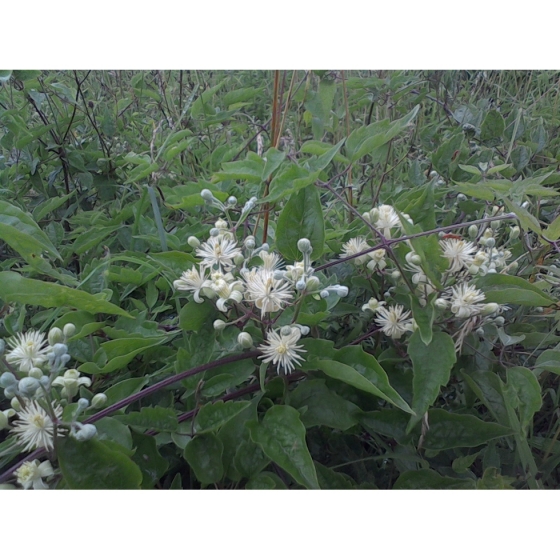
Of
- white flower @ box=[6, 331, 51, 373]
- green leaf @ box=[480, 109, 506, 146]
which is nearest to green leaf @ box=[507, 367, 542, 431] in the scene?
white flower @ box=[6, 331, 51, 373]

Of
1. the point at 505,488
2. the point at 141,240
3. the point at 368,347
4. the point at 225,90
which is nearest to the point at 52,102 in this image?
the point at 141,240

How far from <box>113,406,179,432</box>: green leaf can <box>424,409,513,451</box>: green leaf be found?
0.31 metres

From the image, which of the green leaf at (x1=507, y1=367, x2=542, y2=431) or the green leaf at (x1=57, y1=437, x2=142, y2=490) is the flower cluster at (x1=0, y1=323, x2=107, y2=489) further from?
the green leaf at (x1=507, y1=367, x2=542, y2=431)

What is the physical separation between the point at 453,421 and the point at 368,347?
190mm

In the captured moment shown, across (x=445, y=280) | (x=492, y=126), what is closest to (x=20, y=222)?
(x=445, y=280)

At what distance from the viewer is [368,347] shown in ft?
2.52

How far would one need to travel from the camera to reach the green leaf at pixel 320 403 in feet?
1.96

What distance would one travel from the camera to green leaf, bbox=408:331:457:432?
0.53 meters

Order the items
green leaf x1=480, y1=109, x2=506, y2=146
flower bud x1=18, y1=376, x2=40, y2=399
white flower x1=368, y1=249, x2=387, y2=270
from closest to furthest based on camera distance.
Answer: flower bud x1=18, y1=376, x2=40, y2=399 → white flower x1=368, y1=249, x2=387, y2=270 → green leaf x1=480, y1=109, x2=506, y2=146

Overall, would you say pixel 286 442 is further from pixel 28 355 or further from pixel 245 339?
pixel 28 355

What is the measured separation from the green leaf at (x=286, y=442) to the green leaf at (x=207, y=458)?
0.16 feet

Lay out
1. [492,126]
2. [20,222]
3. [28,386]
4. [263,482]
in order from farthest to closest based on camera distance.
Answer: [492,126], [20,222], [263,482], [28,386]

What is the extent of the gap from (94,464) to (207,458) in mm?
129

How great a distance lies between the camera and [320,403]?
1.99 ft
